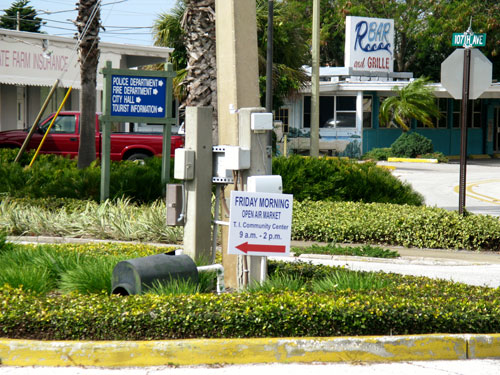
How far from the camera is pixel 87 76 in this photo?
62.0ft

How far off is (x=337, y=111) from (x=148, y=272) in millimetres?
30423

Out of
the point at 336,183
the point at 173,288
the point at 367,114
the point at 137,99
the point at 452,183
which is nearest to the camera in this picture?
the point at 173,288

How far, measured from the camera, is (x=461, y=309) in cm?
656

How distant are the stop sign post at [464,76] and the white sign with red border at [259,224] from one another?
674cm

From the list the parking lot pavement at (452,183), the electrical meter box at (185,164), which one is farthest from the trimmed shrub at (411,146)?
the electrical meter box at (185,164)

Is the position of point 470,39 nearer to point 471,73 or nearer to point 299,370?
point 471,73

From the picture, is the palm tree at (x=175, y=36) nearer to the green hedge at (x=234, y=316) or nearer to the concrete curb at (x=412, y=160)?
the concrete curb at (x=412, y=160)

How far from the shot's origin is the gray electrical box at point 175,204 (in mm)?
7922

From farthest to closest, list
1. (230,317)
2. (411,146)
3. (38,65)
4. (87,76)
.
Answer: (411,146)
(38,65)
(87,76)
(230,317)

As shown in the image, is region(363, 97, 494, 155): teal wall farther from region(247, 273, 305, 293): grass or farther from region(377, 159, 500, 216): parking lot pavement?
region(247, 273, 305, 293): grass

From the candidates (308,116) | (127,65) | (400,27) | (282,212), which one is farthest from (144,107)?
(400,27)

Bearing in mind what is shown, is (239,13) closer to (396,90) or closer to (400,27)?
(396,90)

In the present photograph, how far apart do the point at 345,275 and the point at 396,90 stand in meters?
29.3

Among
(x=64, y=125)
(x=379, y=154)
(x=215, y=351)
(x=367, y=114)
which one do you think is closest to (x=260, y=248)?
(x=215, y=351)
